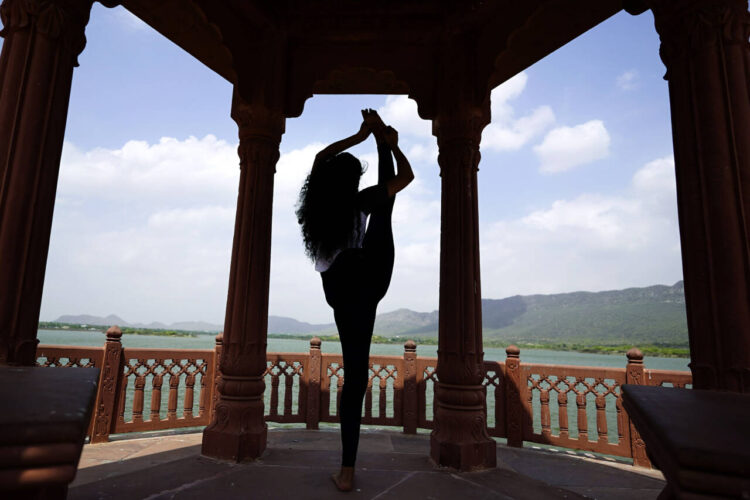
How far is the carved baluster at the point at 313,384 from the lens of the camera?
5438 mm

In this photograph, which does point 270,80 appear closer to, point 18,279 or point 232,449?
point 18,279

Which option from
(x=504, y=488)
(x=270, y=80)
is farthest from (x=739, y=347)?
(x=270, y=80)

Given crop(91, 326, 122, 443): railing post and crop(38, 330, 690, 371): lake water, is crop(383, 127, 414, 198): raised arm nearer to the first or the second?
crop(91, 326, 122, 443): railing post

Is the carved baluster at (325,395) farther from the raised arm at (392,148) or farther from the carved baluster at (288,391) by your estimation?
the raised arm at (392,148)

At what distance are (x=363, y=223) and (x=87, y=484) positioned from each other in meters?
2.67

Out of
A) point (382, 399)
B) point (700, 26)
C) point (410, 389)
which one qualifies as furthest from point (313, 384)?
point (700, 26)

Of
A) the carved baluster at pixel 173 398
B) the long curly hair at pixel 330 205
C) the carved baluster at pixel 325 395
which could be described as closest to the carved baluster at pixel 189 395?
the carved baluster at pixel 173 398

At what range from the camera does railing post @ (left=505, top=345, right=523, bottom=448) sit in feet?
16.4

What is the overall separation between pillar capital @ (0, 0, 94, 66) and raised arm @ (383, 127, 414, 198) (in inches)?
77.8

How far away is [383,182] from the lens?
295cm

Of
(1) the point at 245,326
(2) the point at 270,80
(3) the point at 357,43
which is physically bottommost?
(1) the point at 245,326

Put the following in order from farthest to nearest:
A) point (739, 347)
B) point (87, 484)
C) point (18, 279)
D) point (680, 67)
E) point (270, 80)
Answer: point (270, 80), point (87, 484), point (680, 67), point (18, 279), point (739, 347)

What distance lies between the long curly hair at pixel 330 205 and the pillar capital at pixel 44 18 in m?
1.62

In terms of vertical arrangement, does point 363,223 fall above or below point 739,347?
above
